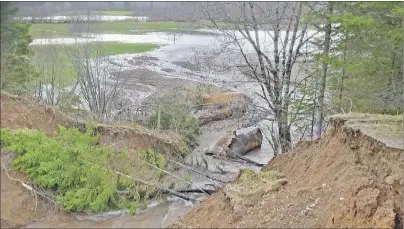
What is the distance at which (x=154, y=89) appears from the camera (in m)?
21.6

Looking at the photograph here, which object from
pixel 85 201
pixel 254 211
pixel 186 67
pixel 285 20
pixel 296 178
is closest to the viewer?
pixel 254 211

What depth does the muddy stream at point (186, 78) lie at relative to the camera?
9641mm

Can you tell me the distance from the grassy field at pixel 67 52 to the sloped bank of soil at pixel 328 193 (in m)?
7.54

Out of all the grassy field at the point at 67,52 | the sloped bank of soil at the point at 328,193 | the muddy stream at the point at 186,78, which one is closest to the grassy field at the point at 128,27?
the muddy stream at the point at 186,78

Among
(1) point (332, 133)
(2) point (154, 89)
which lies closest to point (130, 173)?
(1) point (332, 133)

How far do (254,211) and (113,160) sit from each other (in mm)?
4015

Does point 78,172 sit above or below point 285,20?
below

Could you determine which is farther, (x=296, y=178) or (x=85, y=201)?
(x=85, y=201)

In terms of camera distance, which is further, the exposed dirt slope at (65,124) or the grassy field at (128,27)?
the grassy field at (128,27)

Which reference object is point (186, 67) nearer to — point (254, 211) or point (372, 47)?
point (372, 47)

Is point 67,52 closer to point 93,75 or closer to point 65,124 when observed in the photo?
point 93,75

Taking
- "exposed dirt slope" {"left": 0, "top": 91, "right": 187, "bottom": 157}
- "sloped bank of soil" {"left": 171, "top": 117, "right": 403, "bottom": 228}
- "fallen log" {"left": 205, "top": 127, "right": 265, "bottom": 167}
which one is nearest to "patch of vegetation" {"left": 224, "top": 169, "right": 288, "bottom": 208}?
"sloped bank of soil" {"left": 171, "top": 117, "right": 403, "bottom": 228}

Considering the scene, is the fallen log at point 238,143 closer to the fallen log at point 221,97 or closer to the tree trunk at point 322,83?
the fallen log at point 221,97

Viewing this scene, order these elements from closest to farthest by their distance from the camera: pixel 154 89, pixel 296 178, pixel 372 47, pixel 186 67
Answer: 1. pixel 296 178
2. pixel 372 47
3. pixel 154 89
4. pixel 186 67
